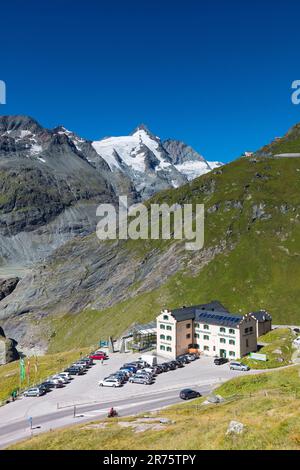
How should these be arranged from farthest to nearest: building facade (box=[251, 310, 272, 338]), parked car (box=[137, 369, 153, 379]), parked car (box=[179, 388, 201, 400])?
building facade (box=[251, 310, 272, 338]) → parked car (box=[137, 369, 153, 379]) → parked car (box=[179, 388, 201, 400])

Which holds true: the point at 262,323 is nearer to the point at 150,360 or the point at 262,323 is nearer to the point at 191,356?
the point at 191,356

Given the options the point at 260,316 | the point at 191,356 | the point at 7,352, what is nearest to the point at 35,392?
the point at 191,356

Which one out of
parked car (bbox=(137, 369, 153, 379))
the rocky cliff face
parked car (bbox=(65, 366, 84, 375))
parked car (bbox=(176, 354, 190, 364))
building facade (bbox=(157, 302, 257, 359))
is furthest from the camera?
the rocky cliff face

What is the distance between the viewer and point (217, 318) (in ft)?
313

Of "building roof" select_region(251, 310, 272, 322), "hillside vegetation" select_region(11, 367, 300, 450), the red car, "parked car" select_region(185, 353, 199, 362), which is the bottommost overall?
the red car

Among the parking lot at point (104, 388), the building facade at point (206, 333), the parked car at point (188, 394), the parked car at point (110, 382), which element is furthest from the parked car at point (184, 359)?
the parked car at point (188, 394)

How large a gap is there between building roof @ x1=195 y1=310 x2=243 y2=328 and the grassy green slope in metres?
37.5

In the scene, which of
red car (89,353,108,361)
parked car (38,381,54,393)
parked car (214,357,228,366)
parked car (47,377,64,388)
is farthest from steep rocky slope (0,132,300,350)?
parked car (38,381,54,393)

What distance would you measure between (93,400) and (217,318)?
40.4 meters

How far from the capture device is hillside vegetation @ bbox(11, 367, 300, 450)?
29.7 m

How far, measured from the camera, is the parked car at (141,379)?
232 feet

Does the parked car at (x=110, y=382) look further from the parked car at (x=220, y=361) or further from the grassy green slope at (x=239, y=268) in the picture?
the grassy green slope at (x=239, y=268)

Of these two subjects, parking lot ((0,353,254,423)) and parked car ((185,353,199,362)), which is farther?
parked car ((185,353,199,362))

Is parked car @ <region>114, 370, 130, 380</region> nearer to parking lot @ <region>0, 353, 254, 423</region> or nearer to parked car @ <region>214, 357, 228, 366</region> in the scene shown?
parking lot @ <region>0, 353, 254, 423</region>
